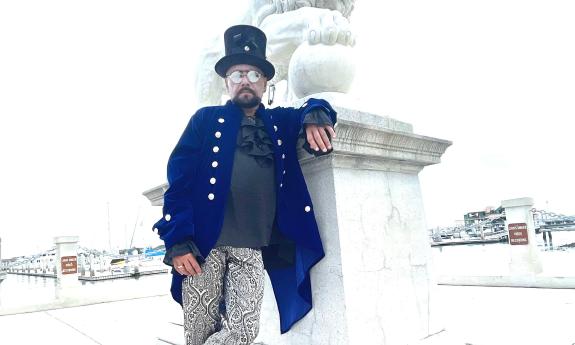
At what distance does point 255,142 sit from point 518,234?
20.6 ft

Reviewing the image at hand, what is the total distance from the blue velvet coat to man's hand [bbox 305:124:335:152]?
0.09m

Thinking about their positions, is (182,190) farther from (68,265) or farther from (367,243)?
(68,265)

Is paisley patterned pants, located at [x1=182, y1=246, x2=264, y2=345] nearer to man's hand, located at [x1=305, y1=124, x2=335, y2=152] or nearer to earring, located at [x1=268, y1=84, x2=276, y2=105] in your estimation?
man's hand, located at [x1=305, y1=124, x2=335, y2=152]

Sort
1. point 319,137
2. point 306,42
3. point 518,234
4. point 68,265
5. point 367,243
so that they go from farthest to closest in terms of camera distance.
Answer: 1. point 68,265
2. point 518,234
3. point 306,42
4. point 367,243
5. point 319,137

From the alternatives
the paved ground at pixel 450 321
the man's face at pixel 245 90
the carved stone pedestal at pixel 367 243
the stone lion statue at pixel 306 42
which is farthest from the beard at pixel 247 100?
the paved ground at pixel 450 321

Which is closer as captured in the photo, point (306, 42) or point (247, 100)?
point (247, 100)

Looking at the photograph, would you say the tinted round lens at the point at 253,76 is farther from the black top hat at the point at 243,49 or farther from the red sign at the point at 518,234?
the red sign at the point at 518,234

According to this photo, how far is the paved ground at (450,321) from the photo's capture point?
292 centimetres

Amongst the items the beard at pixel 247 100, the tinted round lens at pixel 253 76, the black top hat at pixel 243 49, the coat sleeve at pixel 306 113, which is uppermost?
the black top hat at pixel 243 49

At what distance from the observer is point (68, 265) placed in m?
7.84

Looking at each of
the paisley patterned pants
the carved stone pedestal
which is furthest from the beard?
the paisley patterned pants

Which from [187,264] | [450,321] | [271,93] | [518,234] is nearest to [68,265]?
[271,93]

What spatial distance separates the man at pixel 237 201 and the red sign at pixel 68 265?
23.3 feet

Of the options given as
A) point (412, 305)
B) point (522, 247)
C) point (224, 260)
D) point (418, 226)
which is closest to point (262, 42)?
point (224, 260)
